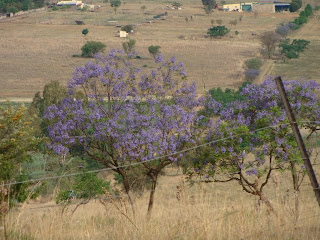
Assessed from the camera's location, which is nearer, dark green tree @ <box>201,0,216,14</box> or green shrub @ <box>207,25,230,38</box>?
green shrub @ <box>207,25,230,38</box>

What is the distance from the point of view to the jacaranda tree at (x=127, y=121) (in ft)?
42.6

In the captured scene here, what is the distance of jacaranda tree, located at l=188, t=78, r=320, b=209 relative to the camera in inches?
503

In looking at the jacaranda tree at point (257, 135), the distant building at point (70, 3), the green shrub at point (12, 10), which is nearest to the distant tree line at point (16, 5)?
the green shrub at point (12, 10)

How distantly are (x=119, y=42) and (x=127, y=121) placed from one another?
49637 mm

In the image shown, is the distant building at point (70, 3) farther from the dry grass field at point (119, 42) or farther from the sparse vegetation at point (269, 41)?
the sparse vegetation at point (269, 41)

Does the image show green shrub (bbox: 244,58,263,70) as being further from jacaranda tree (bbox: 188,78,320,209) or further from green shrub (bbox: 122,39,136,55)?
jacaranda tree (bbox: 188,78,320,209)

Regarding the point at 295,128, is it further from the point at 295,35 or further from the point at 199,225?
the point at 295,35

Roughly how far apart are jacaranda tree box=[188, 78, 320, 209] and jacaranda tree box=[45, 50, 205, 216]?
2.06ft

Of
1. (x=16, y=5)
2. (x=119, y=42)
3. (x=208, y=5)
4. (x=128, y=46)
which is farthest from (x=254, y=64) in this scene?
(x=16, y=5)

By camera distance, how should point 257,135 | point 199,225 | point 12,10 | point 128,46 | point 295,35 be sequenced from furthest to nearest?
point 12,10
point 295,35
point 128,46
point 257,135
point 199,225

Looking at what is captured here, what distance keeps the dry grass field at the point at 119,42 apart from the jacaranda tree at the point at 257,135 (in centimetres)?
2628

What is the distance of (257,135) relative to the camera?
1348cm

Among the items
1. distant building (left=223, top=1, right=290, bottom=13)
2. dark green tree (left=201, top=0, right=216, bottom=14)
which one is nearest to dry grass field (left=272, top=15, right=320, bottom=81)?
dark green tree (left=201, top=0, right=216, bottom=14)

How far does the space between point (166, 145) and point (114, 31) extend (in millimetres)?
58414
